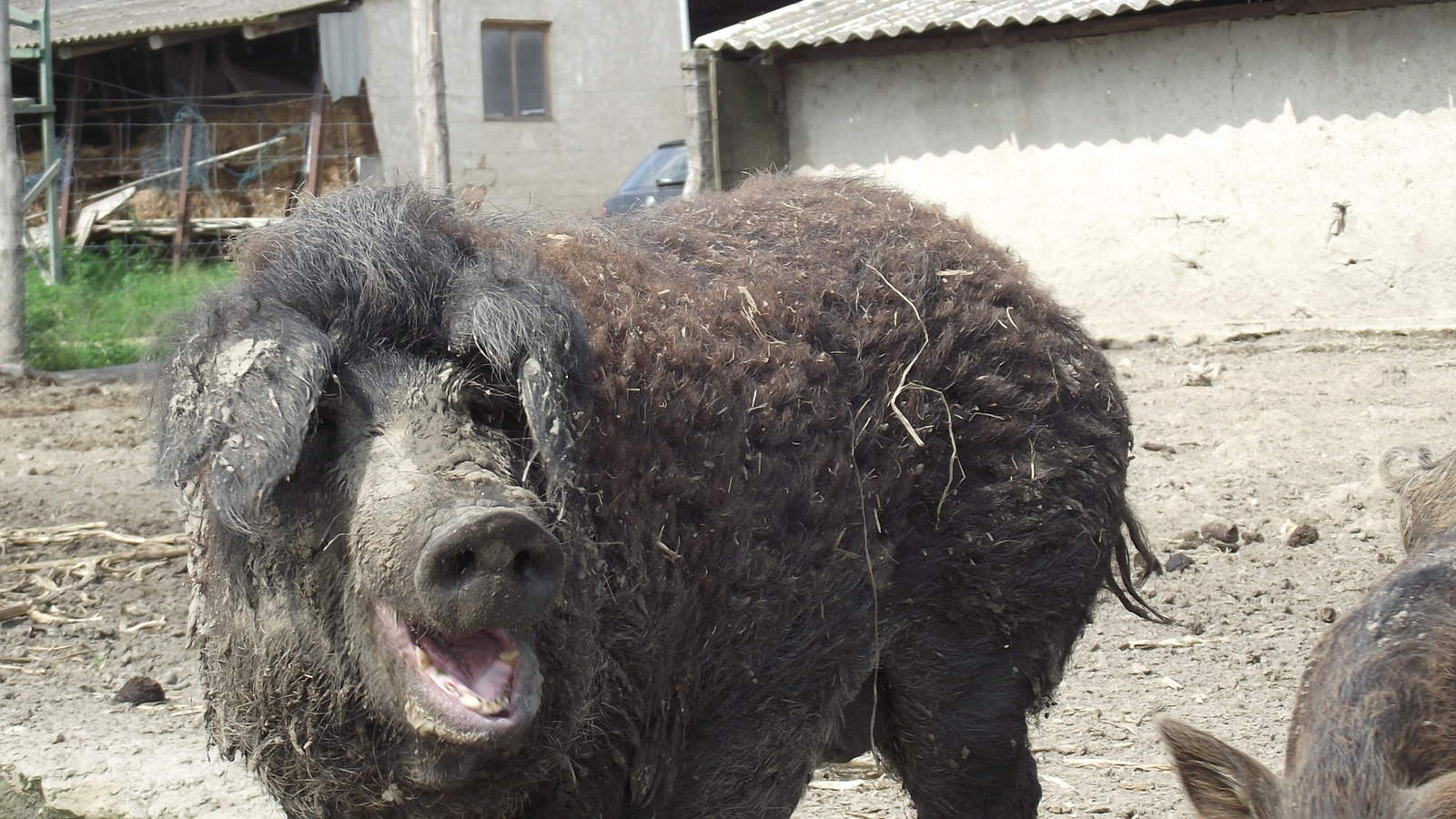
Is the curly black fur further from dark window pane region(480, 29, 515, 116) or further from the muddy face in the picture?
dark window pane region(480, 29, 515, 116)

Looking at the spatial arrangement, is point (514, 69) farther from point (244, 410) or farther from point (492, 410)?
point (244, 410)

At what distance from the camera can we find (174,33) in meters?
16.9

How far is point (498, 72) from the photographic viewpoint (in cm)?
1858

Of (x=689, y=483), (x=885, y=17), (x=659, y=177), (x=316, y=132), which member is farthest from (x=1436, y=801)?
(x=316, y=132)

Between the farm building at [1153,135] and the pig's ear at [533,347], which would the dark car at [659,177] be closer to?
the farm building at [1153,135]

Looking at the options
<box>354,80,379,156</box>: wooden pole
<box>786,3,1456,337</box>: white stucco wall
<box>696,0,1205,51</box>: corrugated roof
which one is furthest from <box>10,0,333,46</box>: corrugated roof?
<box>786,3,1456,337</box>: white stucco wall

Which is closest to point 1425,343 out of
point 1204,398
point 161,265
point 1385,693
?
point 1204,398

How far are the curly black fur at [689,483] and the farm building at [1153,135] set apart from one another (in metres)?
6.57

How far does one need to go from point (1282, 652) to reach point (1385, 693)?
232cm

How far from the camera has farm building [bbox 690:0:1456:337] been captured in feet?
29.8

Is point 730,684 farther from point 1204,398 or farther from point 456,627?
point 1204,398

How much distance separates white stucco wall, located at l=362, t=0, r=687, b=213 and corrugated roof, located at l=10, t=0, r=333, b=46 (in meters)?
2.05

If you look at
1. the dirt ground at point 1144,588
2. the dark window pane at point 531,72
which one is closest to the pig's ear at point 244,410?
the dirt ground at point 1144,588

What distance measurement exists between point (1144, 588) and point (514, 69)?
1479 cm
